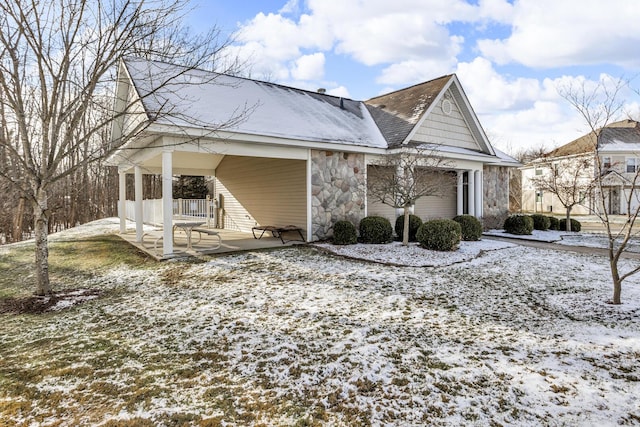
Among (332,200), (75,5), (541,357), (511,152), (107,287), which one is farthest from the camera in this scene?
(511,152)

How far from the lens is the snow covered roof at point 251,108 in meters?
8.11

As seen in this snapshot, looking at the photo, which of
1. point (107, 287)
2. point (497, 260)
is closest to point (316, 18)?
point (497, 260)

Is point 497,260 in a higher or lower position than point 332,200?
lower

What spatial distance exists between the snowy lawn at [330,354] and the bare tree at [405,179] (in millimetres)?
3282

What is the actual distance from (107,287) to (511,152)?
130 feet

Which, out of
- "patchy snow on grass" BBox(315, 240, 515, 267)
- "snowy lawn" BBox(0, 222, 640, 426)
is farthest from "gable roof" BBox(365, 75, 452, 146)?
"snowy lawn" BBox(0, 222, 640, 426)

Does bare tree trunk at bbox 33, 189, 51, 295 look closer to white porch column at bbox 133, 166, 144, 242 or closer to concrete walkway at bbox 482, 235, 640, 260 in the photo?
white porch column at bbox 133, 166, 144, 242

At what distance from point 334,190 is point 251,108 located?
316cm

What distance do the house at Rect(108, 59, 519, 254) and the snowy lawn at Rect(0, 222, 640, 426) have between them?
144 inches

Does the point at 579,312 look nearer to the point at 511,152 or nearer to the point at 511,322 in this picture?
the point at 511,322

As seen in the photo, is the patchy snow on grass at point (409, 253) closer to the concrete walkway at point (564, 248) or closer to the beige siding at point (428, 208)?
the concrete walkway at point (564, 248)

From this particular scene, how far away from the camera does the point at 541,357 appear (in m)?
3.39

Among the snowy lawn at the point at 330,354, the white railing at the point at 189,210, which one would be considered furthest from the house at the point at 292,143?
the snowy lawn at the point at 330,354

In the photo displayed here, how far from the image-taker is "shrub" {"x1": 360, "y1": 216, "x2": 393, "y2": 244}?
9758 millimetres
